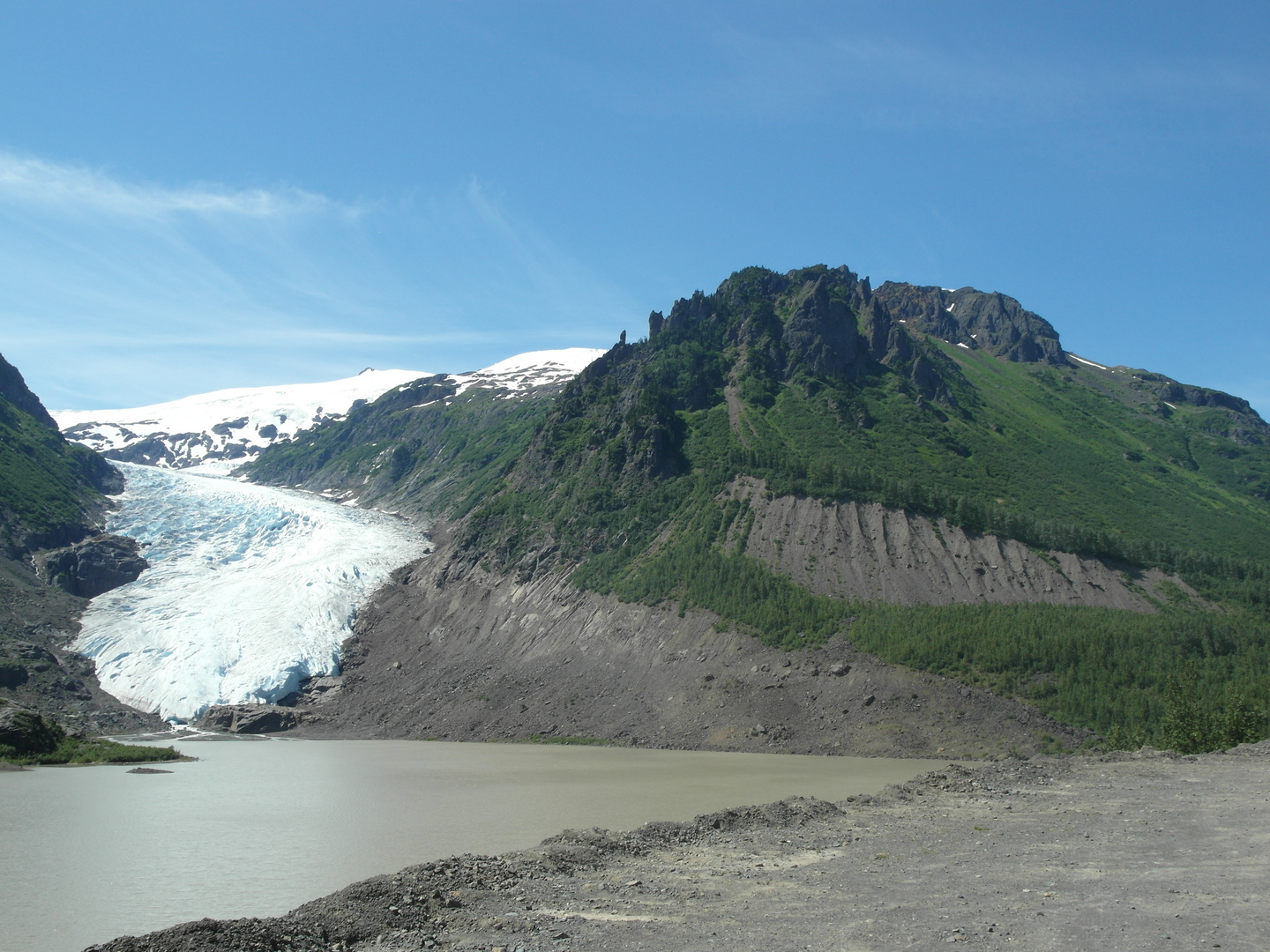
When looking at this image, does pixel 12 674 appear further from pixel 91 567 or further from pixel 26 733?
pixel 91 567

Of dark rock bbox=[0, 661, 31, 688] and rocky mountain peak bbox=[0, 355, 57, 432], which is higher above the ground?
rocky mountain peak bbox=[0, 355, 57, 432]

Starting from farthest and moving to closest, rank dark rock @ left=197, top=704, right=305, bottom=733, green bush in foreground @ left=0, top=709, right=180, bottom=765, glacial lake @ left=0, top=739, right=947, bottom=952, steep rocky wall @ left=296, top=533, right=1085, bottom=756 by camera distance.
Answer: dark rock @ left=197, top=704, right=305, bottom=733 < steep rocky wall @ left=296, top=533, right=1085, bottom=756 < green bush in foreground @ left=0, top=709, right=180, bottom=765 < glacial lake @ left=0, top=739, right=947, bottom=952

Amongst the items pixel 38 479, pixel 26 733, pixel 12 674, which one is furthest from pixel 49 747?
pixel 38 479

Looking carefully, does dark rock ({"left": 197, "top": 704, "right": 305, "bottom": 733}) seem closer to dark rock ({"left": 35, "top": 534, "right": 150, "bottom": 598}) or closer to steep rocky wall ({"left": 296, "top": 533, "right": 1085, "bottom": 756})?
steep rocky wall ({"left": 296, "top": 533, "right": 1085, "bottom": 756})

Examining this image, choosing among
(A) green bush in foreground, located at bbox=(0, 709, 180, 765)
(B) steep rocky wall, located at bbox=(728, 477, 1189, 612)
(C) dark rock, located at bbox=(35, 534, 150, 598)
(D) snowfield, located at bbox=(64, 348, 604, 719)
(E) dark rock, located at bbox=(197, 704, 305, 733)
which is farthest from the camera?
(C) dark rock, located at bbox=(35, 534, 150, 598)

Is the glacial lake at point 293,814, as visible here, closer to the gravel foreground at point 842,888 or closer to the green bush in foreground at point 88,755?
the green bush in foreground at point 88,755

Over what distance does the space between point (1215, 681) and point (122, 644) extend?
113m

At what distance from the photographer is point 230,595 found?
112375mm

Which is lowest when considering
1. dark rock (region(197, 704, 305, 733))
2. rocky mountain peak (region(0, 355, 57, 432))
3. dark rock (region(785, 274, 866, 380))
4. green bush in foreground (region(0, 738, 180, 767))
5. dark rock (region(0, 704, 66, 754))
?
dark rock (region(197, 704, 305, 733))

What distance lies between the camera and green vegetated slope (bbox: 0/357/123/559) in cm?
11625

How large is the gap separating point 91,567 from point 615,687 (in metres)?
78.3

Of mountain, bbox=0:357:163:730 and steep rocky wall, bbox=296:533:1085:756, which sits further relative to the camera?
mountain, bbox=0:357:163:730

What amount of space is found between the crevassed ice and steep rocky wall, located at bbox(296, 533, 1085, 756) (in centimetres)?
642

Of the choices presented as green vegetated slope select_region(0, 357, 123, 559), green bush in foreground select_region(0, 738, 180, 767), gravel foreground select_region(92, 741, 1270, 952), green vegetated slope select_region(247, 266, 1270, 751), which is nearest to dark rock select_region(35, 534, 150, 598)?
green vegetated slope select_region(0, 357, 123, 559)
